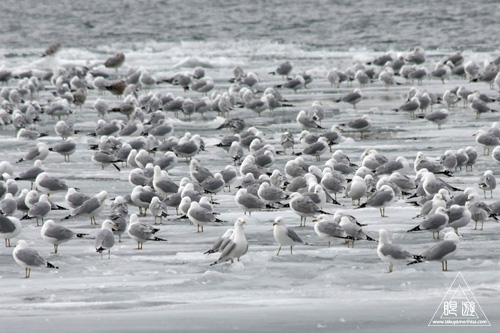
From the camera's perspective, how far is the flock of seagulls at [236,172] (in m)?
11.3

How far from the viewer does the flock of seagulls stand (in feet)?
37.1

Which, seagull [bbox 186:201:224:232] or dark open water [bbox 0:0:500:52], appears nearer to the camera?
seagull [bbox 186:201:224:232]

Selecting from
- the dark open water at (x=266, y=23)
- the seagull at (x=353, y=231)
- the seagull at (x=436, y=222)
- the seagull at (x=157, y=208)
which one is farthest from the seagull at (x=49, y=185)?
the dark open water at (x=266, y=23)

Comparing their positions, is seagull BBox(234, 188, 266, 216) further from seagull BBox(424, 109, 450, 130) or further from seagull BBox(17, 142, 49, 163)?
seagull BBox(424, 109, 450, 130)

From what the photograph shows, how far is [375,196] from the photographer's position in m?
12.8

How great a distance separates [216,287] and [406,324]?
7.68 feet

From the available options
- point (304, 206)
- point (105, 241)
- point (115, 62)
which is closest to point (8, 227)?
point (105, 241)

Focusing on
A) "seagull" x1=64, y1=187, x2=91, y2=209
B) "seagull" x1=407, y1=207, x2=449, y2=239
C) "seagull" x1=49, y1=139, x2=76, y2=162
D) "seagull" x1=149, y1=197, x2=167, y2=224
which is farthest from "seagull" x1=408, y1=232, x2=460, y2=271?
"seagull" x1=49, y1=139, x2=76, y2=162

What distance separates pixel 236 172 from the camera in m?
16.0

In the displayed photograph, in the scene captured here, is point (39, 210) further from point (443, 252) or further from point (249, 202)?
point (443, 252)
